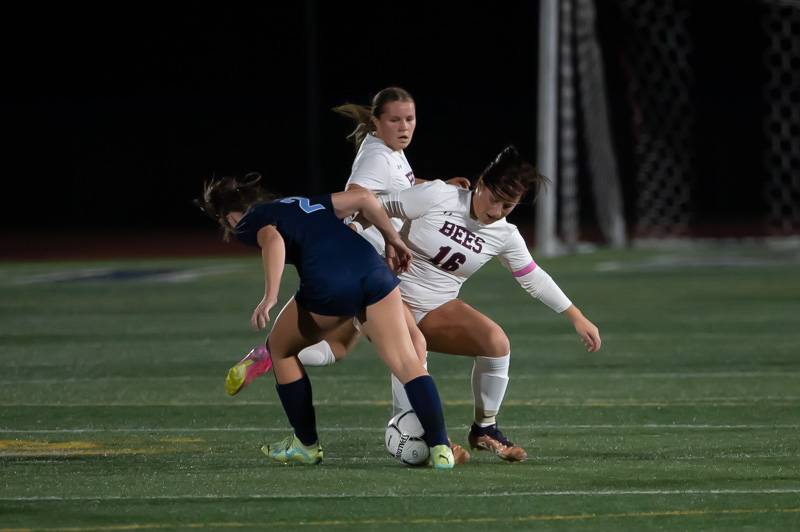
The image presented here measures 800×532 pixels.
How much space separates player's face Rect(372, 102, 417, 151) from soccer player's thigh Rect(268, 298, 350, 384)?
1.21 m

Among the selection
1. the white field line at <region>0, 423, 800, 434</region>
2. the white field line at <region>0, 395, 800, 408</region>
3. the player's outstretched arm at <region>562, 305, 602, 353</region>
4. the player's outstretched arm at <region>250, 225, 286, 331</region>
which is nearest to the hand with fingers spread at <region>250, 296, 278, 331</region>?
the player's outstretched arm at <region>250, 225, 286, 331</region>

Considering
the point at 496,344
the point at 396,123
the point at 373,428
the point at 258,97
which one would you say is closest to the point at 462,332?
the point at 496,344

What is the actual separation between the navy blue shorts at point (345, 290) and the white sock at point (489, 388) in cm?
85

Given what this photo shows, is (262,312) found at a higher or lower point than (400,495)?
higher

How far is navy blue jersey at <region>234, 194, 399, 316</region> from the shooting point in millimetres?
6953

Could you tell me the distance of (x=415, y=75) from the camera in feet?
127

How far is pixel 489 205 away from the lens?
288 inches

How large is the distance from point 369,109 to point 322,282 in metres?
1.51

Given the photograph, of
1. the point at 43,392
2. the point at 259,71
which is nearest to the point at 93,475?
the point at 43,392

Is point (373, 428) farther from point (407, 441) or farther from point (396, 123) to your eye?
point (396, 123)

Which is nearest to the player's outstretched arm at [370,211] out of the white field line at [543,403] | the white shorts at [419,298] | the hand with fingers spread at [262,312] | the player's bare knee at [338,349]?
the white shorts at [419,298]

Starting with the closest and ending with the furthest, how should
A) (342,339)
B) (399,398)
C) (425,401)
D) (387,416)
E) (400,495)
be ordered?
(400,495) < (425,401) < (399,398) < (342,339) < (387,416)

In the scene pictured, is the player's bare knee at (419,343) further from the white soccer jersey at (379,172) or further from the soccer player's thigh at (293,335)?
the white soccer jersey at (379,172)

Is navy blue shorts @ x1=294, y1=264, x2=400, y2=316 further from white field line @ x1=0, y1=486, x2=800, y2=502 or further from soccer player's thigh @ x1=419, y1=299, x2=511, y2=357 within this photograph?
white field line @ x1=0, y1=486, x2=800, y2=502
